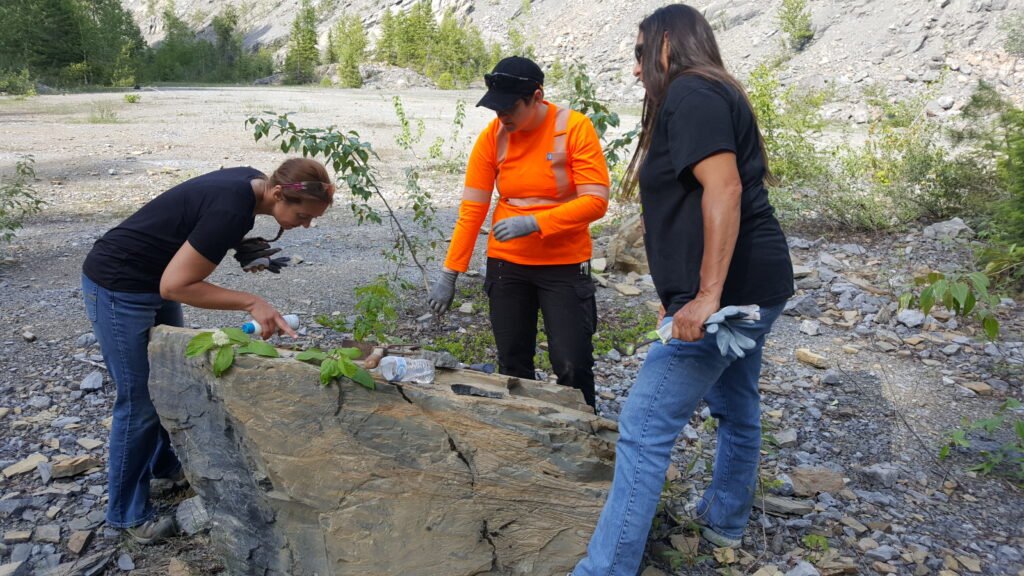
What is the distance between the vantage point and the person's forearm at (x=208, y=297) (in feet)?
8.98

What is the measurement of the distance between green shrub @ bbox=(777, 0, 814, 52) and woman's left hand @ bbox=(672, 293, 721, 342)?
1669 inches

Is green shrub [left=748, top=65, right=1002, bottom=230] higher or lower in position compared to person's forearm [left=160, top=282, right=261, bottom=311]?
higher

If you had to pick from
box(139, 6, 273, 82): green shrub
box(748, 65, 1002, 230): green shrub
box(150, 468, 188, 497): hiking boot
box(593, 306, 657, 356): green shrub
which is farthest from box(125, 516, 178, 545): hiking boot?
box(139, 6, 273, 82): green shrub

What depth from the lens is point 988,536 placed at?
10.5ft

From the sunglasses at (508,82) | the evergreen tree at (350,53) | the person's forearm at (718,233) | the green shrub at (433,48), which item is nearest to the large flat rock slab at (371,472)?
the person's forearm at (718,233)

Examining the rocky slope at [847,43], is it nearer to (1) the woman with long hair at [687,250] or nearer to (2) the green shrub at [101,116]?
(1) the woman with long hair at [687,250]

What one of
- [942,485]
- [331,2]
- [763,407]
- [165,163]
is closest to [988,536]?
[942,485]

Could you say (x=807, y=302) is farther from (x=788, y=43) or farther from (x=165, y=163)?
(x=788, y=43)

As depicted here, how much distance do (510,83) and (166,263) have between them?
161cm

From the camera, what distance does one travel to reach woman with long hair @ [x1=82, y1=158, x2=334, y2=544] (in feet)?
9.03

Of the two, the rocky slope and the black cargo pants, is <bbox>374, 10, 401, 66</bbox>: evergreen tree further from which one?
the black cargo pants

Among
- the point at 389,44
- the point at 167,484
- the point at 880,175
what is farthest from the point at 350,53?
the point at 167,484

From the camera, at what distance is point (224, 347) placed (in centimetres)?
263

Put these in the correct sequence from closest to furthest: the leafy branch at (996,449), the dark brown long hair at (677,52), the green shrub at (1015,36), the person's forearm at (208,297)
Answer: the dark brown long hair at (677,52)
the person's forearm at (208,297)
the leafy branch at (996,449)
the green shrub at (1015,36)
